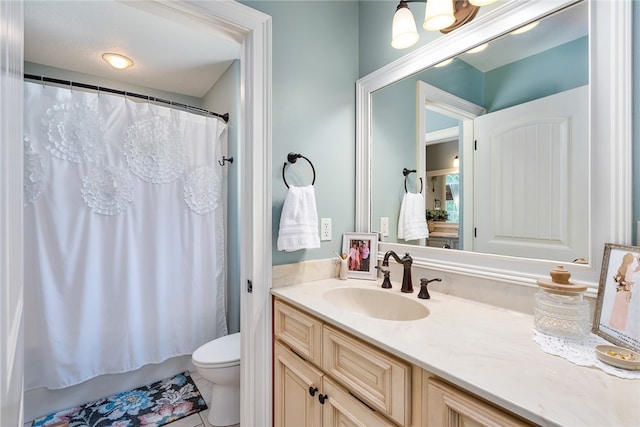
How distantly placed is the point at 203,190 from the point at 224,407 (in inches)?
58.1

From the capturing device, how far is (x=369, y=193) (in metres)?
1.63

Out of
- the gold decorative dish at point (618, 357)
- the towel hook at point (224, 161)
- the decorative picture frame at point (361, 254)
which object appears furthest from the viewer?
the towel hook at point (224, 161)

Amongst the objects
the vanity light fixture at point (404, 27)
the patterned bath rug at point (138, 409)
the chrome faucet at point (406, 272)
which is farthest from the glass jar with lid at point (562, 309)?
the patterned bath rug at point (138, 409)

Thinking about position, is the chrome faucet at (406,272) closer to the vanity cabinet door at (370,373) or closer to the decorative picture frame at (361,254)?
the decorative picture frame at (361,254)

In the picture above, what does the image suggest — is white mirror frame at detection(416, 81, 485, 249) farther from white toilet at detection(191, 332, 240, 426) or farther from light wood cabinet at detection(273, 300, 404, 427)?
white toilet at detection(191, 332, 240, 426)

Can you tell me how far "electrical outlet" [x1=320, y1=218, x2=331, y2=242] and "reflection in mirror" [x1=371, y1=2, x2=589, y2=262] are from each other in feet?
0.89

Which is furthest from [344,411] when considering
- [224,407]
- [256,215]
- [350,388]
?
Answer: [224,407]

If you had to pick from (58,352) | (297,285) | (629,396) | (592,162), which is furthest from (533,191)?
(58,352)

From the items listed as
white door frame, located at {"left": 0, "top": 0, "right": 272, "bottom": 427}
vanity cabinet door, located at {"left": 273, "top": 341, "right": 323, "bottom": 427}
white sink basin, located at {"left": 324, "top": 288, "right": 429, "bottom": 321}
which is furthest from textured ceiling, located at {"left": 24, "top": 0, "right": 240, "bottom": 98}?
vanity cabinet door, located at {"left": 273, "top": 341, "right": 323, "bottom": 427}

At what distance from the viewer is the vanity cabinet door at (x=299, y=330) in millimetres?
1042

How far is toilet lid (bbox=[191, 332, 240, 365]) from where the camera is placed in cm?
160

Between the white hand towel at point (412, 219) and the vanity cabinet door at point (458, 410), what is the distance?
814 millimetres

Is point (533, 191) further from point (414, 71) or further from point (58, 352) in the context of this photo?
point (58, 352)

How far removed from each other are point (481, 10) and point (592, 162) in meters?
0.72
